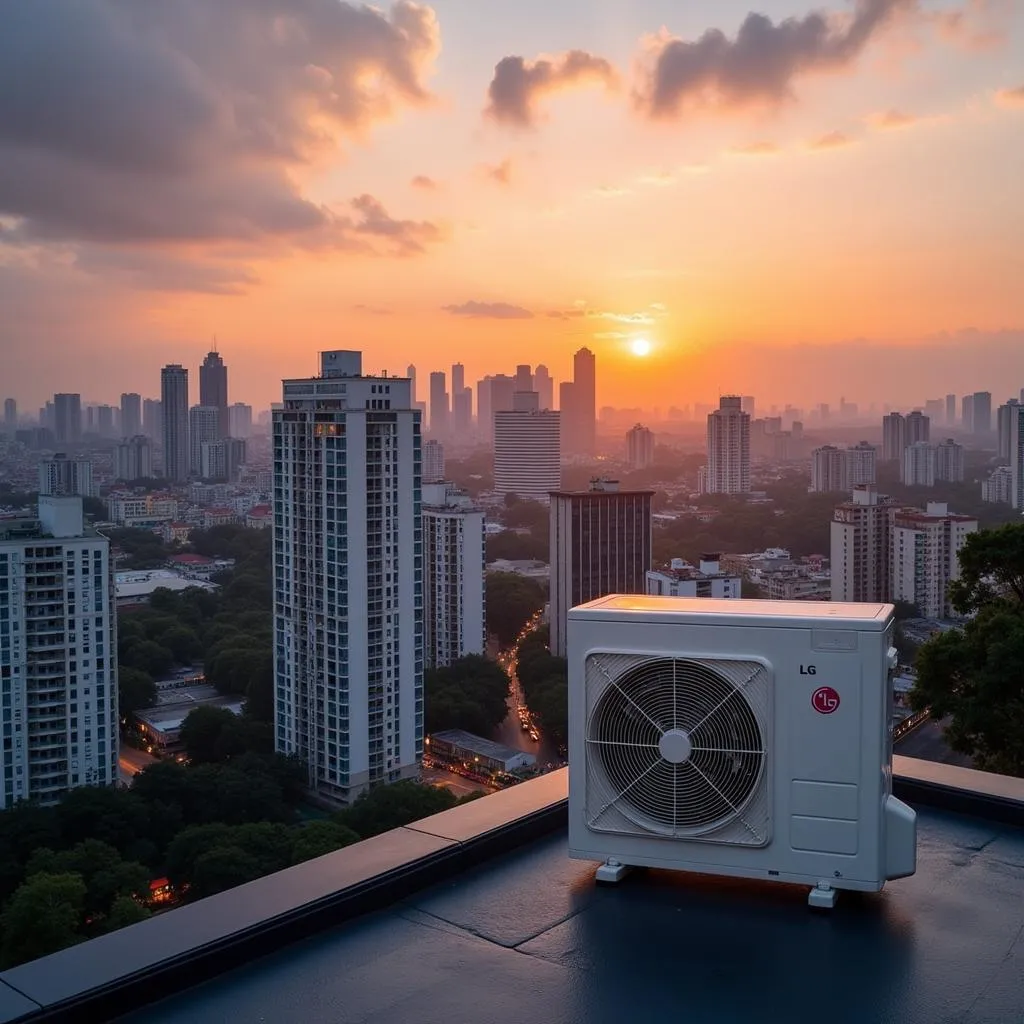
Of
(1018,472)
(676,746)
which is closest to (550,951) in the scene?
(676,746)

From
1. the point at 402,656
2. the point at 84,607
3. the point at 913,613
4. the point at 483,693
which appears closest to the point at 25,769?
the point at 84,607

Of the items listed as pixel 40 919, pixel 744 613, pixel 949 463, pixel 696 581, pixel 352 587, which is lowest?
pixel 40 919

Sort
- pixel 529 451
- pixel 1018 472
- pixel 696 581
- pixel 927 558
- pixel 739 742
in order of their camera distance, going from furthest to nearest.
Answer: pixel 529 451 → pixel 1018 472 → pixel 927 558 → pixel 696 581 → pixel 739 742

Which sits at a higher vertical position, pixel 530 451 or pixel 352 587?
pixel 530 451

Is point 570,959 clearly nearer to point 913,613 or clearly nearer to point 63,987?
point 63,987

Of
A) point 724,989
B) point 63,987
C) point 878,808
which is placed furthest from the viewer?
point 878,808

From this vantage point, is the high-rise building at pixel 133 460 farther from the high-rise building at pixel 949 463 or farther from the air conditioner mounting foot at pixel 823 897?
the air conditioner mounting foot at pixel 823 897

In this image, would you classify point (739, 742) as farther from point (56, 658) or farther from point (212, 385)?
point (212, 385)
